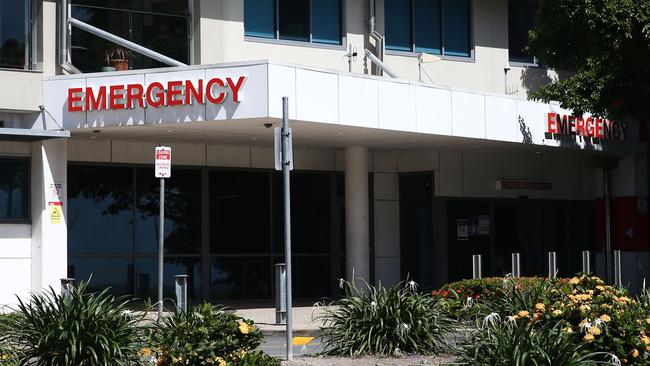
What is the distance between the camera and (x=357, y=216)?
28578mm

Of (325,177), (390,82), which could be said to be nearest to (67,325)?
(390,82)

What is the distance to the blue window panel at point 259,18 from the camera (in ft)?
89.0

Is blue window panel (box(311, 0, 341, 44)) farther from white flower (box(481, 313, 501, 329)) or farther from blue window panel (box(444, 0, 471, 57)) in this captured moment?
white flower (box(481, 313, 501, 329))

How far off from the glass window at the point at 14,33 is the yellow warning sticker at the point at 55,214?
3071mm

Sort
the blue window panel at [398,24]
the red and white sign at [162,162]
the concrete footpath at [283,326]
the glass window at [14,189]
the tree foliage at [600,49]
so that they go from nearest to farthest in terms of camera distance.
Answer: the red and white sign at [162,162] < the concrete footpath at [283,326] < the glass window at [14,189] < the tree foliage at [600,49] < the blue window panel at [398,24]

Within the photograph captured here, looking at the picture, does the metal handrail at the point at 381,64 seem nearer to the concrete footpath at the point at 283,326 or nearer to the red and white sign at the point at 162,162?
the concrete footpath at the point at 283,326

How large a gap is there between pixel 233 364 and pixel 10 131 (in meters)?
13.8

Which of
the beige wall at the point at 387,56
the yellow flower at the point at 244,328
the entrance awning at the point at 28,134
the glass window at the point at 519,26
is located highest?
the glass window at the point at 519,26

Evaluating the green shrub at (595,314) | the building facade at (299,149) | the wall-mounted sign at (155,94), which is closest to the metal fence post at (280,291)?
the building facade at (299,149)

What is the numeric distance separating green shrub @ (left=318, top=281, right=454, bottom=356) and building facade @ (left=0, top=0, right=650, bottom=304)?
8954mm

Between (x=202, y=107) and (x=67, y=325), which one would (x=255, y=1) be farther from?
(x=67, y=325)

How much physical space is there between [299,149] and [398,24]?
4.18 meters

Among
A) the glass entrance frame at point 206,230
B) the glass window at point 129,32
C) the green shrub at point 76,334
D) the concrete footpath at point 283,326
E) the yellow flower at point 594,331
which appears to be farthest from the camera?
the glass entrance frame at point 206,230

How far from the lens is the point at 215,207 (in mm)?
28141
